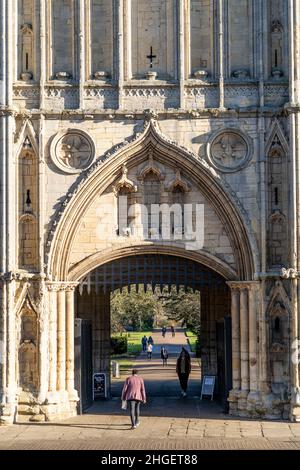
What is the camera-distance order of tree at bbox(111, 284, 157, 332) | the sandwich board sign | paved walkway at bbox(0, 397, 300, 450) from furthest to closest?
tree at bbox(111, 284, 157, 332) < the sandwich board sign < paved walkway at bbox(0, 397, 300, 450)

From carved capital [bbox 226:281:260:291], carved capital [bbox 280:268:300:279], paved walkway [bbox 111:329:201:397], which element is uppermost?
carved capital [bbox 280:268:300:279]

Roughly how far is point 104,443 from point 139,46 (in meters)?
9.59

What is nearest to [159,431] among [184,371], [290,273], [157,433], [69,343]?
[157,433]

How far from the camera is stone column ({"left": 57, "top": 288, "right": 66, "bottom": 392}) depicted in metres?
21.0

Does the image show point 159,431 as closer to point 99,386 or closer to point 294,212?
point 294,212

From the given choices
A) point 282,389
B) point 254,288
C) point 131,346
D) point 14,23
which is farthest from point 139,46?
point 131,346

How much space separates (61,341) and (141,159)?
185 inches

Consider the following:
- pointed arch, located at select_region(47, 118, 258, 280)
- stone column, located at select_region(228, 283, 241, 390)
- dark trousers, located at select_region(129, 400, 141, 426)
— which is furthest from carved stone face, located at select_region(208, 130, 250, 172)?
dark trousers, located at select_region(129, 400, 141, 426)

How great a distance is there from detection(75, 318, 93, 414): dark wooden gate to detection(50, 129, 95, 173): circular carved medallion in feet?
12.3

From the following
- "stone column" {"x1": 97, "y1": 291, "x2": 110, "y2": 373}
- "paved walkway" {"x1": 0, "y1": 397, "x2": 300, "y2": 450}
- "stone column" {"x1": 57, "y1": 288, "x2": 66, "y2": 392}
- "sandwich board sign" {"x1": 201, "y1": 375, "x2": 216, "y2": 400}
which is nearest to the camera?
"paved walkway" {"x1": 0, "y1": 397, "x2": 300, "y2": 450}

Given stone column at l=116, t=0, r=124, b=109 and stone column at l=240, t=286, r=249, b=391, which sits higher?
stone column at l=116, t=0, r=124, b=109

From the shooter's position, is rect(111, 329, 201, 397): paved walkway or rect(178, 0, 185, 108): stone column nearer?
rect(178, 0, 185, 108): stone column

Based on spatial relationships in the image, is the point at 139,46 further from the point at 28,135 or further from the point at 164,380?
the point at 164,380

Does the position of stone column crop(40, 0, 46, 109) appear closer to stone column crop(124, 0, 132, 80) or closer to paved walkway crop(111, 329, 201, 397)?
stone column crop(124, 0, 132, 80)
